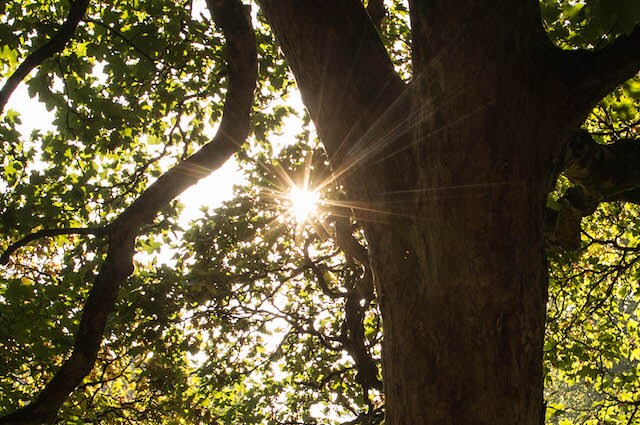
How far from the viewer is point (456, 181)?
190 cm

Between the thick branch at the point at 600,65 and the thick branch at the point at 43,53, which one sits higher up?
the thick branch at the point at 43,53

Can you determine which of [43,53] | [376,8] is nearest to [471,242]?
[43,53]

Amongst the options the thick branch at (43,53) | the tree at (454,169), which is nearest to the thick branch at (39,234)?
the tree at (454,169)

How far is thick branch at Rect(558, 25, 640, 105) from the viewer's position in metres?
1.92

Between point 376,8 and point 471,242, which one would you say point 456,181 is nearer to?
point 471,242

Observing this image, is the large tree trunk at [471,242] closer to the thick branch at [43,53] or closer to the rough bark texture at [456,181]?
the rough bark texture at [456,181]

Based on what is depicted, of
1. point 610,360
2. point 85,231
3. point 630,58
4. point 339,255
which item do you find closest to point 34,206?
point 85,231

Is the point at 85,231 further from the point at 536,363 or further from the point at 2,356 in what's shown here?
the point at 2,356

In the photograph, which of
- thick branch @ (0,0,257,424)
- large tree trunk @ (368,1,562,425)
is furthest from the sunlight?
large tree trunk @ (368,1,562,425)

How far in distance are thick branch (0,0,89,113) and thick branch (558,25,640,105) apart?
9.54 feet

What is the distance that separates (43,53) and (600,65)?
3122 millimetres

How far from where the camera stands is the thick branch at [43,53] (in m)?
2.64

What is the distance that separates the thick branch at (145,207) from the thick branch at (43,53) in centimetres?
95

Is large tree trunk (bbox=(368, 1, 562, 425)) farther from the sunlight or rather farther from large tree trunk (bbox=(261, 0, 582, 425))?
the sunlight
